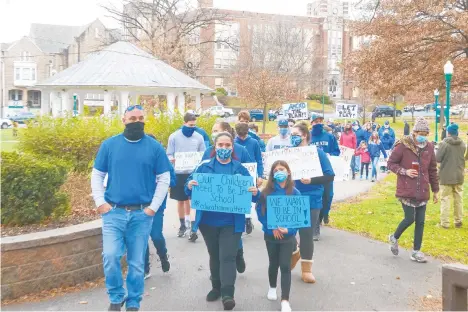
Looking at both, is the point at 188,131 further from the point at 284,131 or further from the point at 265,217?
the point at 265,217

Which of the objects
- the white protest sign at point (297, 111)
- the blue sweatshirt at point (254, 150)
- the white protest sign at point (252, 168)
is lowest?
the white protest sign at point (252, 168)

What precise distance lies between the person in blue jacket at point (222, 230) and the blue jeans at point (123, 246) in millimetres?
705

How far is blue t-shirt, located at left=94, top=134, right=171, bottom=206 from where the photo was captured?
5.07 m

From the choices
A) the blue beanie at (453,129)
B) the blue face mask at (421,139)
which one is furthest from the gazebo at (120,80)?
the blue face mask at (421,139)

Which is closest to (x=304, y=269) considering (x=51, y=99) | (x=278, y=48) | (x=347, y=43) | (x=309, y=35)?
(x=51, y=99)

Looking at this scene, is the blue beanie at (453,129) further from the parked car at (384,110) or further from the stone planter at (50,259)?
the parked car at (384,110)

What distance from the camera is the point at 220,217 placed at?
5.57 metres

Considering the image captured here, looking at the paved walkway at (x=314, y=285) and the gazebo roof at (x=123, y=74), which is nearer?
the paved walkway at (x=314, y=285)

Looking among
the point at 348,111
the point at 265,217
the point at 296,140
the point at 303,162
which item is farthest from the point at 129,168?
the point at 348,111

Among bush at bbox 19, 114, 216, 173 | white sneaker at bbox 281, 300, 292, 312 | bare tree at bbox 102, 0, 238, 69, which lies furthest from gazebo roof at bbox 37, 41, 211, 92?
white sneaker at bbox 281, 300, 292, 312

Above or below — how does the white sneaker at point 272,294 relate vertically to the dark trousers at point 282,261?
below

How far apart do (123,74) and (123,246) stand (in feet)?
73.8

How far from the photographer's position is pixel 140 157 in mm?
5121

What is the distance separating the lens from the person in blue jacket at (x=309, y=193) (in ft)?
21.1
